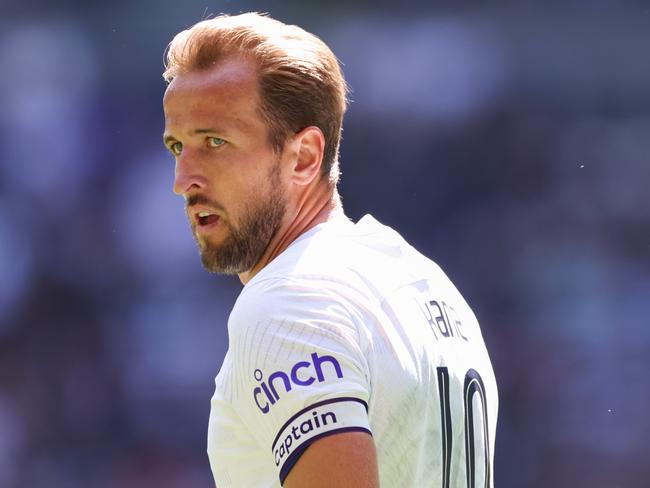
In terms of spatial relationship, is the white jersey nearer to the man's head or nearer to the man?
the man

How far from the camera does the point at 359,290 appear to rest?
73.7 inches

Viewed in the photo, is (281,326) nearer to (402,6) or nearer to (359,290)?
(359,290)

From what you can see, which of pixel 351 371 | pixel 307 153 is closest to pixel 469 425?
pixel 351 371

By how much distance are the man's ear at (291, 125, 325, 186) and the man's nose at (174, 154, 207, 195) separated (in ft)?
0.62

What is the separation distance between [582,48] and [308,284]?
663cm

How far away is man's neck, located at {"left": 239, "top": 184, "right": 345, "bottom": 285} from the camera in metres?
2.21

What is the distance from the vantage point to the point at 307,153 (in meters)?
2.24

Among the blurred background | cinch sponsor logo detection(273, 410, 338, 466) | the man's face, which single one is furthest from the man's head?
the blurred background

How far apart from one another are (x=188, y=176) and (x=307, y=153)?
250mm

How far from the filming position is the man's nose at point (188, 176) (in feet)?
7.22

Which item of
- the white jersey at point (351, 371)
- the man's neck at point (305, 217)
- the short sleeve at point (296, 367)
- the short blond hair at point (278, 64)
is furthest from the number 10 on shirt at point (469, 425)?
the short blond hair at point (278, 64)

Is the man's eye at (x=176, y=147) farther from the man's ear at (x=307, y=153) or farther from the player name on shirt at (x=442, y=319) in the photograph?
the player name on shirt at (x=442, y=319)

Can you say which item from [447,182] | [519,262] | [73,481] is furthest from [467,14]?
[73,481]

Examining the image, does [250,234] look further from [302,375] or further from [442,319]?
[302,375]
